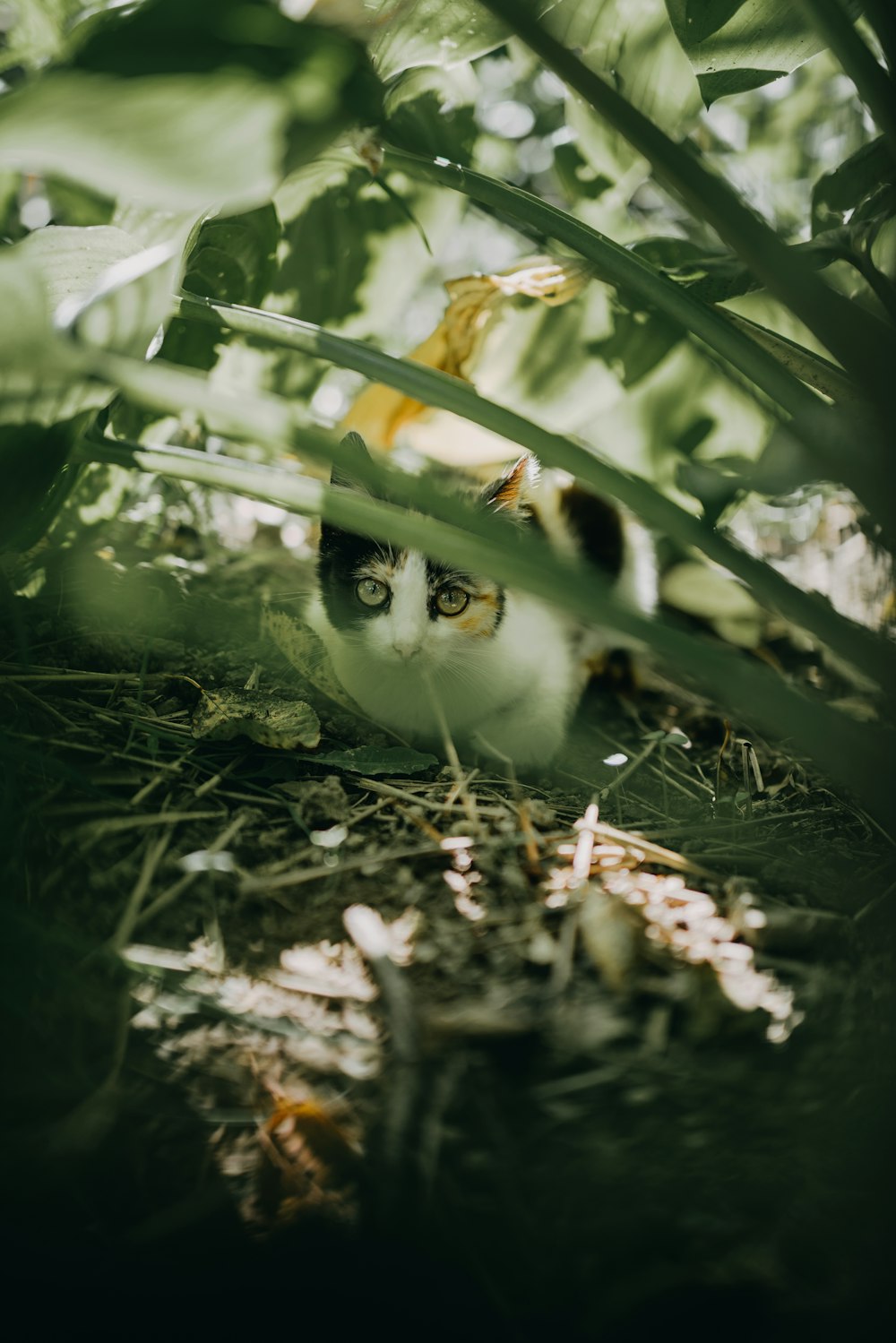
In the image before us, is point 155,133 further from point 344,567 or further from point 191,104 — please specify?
point 344,567

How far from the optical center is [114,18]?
27.3 inches

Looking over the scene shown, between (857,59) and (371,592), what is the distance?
0.94m

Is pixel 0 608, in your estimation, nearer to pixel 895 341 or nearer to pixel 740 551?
pixel 740 551

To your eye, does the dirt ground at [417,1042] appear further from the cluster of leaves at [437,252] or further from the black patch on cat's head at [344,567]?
the black patch on cat's head at [344,567]

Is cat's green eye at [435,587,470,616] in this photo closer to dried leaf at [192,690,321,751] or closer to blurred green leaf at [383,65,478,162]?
dried leaf at [192,690,321,751]

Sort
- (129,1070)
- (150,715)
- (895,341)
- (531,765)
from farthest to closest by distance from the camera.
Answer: (531,765) → (150,715) → (895,341) → (129,1070)

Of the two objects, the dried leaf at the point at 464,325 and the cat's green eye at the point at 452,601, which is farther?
the cat's green eye at the point at 452,601

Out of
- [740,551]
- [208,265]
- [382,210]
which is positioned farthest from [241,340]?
[740,551]

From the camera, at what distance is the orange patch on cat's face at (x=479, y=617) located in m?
1.40

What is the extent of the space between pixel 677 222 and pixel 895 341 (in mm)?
1145

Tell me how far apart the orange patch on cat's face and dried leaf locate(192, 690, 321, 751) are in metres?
0.40

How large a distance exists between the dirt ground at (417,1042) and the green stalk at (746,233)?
514 mm

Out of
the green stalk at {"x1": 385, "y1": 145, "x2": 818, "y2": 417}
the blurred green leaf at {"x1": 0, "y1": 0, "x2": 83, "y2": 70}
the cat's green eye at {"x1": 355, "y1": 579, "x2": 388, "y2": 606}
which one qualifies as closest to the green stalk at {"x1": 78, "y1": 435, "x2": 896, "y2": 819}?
the green stalk at {"x1": 385, "y1": 145, "x2": 818, "y2": 417}

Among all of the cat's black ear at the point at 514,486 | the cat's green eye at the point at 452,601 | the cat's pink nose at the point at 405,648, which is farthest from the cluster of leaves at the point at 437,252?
the cat's pink nose at the point at 405,648
